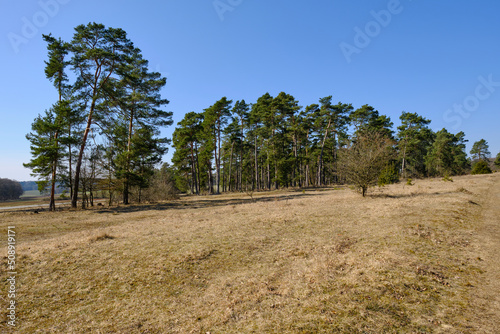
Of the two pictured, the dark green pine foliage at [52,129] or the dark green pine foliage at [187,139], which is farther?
the dark green pine foliage at [187,139]

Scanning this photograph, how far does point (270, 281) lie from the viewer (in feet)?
17.1

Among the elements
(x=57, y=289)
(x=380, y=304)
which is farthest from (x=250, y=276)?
(x=57, y=289)

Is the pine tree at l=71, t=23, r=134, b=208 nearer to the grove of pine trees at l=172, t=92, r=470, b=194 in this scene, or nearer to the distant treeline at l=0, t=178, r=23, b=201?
the grove of pine trees at l=172, t=92, r=470, b=194

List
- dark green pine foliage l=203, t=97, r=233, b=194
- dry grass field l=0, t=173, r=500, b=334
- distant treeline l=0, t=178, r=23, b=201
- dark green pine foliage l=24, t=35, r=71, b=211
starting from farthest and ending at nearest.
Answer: distant treeline l=0, t=178, r=23, b=201
dark green pine foliage l=203, t=97, r=233, b=194
dark green pine foliage l=24, t=35, r=71, b=211
dry grass field l=0, t=173, r=500, b=334

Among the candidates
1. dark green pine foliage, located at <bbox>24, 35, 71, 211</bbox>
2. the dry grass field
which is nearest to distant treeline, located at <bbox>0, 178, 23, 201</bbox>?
dark green pine foliage, located at <bbox>24, 35, 71, 211</bbox>

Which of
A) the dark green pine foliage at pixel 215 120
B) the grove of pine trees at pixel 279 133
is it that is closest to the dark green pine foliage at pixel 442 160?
the grove of pine trees at pixel 279 133

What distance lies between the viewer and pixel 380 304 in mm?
3953

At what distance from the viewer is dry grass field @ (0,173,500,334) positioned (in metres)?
3.71

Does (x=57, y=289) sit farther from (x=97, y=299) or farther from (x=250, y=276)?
(x=250, y=276)

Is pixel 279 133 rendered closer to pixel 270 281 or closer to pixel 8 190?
pixel 270 281

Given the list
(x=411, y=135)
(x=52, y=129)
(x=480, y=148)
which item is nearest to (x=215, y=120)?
(x=52, y=129)

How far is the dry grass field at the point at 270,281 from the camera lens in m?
3.71

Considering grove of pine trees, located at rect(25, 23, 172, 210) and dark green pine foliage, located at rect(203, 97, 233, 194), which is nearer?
grove of pine trees, located at rect(25, 23, 172, 210)

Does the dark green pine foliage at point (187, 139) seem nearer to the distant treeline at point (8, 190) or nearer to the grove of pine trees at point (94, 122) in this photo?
the grove of pine trees at point (94, 122)
